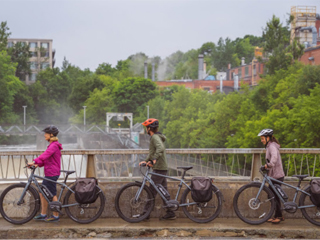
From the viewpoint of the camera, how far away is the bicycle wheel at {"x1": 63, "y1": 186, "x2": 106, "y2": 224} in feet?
31.3

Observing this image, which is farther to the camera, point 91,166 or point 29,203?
point 91,166

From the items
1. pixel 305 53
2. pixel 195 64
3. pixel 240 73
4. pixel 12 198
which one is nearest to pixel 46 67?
pixel 195 64

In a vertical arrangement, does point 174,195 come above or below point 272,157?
below

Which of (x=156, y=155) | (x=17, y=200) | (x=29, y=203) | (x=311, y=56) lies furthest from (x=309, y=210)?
(x=311, y=56)

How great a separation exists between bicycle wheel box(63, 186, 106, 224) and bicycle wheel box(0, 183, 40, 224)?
55cm

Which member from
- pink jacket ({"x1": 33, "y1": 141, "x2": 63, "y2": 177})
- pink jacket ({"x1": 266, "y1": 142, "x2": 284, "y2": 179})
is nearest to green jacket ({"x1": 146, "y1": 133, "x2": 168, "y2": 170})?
pink jacket ({"x1": 33, "y1": 141, "x2": 63, "y2": 177})

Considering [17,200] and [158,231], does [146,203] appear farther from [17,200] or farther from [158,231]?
[17,200]

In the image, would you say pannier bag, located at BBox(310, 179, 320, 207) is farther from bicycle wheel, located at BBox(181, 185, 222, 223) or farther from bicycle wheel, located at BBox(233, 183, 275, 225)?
bicycle wheel, located at BBox(181, 185, 222, 223)

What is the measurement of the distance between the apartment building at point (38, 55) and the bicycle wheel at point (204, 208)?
131 meters

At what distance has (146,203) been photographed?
964cm

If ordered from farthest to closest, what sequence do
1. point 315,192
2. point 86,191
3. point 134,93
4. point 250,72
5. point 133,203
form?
point 134,93, point 250,72, point 133,203, point 86,191, point 315,192

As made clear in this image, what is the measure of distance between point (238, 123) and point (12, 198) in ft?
174

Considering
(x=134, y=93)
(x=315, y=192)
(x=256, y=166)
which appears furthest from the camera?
(x=134, y=93)

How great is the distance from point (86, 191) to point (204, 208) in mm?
2142
